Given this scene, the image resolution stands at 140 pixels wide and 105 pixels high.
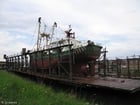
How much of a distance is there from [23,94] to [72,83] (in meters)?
3.41

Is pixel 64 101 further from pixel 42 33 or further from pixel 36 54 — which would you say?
pixel 42 33

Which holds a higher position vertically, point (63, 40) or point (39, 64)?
point (63, 40)

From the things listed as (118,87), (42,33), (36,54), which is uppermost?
(42,33)

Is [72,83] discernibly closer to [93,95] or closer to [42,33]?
[93,95]

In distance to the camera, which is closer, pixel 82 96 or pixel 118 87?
pixel 118 87

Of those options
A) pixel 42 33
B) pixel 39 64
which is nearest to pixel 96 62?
pixel 39 64

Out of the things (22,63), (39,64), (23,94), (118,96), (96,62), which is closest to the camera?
(23,94)

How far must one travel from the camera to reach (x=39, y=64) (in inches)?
798

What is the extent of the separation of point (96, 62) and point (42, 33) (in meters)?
18.6

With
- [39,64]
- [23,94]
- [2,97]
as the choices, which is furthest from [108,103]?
[39,64]

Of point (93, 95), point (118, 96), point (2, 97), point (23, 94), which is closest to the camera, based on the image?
point (2, 97)

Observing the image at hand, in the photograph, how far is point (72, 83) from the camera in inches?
461

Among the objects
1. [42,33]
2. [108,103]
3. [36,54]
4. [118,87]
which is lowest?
[108,103]

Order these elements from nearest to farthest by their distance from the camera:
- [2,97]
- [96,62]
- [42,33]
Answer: [2,97], [96,62], [42,33]
